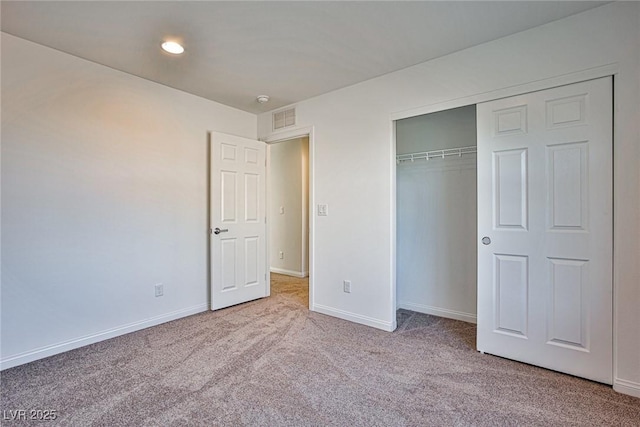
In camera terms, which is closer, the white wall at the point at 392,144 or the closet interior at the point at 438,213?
the white wall at the point at 392,144

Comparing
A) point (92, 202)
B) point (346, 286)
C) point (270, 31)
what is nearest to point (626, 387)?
point (346, 286)

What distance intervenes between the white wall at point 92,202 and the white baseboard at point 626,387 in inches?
140

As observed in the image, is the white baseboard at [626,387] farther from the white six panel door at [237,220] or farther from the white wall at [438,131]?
the white six panel door at [237,220]

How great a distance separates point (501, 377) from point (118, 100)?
3813mm

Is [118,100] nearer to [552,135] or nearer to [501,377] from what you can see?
[552,135]

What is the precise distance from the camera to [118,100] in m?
2.88

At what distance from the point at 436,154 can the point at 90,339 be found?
3709 millimetres

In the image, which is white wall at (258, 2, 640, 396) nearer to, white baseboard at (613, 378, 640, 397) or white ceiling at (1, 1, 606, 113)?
white baseboard at (613, 378, 640, 397)

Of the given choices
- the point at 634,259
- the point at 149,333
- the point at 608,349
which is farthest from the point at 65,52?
the point at 608,349

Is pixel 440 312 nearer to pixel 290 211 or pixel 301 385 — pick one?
pixel 301 385

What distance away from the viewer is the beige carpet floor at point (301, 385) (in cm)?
174

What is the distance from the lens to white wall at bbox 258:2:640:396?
1.92 metres

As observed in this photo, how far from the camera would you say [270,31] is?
2.28m

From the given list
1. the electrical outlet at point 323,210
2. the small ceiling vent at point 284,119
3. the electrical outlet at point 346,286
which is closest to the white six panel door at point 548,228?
the electrical outlet at point 346,286
